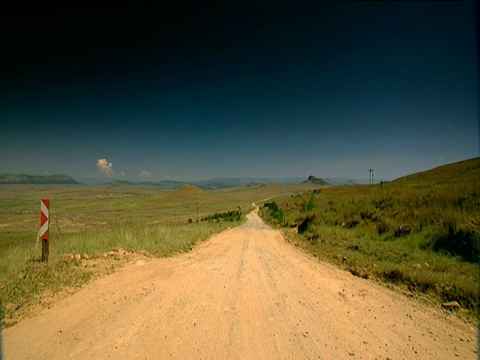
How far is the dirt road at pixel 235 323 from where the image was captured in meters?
3.50

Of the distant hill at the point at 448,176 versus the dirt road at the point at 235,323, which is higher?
the distant hill at the point at 448,176

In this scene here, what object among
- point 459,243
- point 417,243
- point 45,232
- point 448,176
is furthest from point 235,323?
point 448,176

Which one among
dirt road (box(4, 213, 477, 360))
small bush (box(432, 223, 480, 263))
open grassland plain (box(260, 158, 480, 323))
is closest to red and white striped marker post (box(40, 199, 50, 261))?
dirt road (box(4, 213, 477, 360))

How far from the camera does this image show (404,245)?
10242 millimetres

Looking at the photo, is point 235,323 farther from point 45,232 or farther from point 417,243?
point 417,243

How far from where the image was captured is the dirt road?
11.5ft

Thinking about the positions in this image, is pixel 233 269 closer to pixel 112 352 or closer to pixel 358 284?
pixel 358 284

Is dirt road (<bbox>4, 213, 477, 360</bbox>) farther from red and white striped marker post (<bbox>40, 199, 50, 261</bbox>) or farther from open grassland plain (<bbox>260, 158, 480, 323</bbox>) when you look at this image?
red and white striped marker post (<bbox>40, 199, 50, 261</bbox>)

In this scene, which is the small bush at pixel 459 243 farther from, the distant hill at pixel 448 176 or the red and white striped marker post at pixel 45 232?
the distant hill at pixel 448 176

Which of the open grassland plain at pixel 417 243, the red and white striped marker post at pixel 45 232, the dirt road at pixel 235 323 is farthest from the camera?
the red and white striped marker post at pixel 45 232

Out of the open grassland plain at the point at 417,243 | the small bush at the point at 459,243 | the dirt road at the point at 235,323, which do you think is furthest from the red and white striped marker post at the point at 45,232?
the small bush at the point at 459,243

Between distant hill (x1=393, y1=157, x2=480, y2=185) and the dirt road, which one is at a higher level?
distant hill (x1=393, y1=157, x2=480, y2=185)

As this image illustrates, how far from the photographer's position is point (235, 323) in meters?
4.28

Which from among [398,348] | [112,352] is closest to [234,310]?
[112,352]
